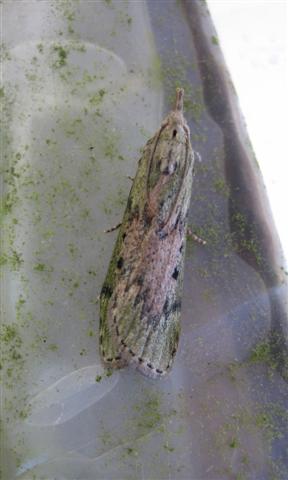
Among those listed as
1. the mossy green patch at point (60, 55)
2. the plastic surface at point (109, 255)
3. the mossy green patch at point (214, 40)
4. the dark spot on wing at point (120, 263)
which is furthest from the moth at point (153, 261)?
the mossy green patch at point (60, 55)

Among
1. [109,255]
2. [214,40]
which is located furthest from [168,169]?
[214,40]

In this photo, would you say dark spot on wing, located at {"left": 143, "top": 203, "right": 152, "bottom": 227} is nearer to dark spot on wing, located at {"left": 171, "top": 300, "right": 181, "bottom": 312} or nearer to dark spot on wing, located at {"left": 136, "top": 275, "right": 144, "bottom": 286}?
dark spot on wing, located at {"left": 136, "top": 275, "right": 144, "bottom": 286}

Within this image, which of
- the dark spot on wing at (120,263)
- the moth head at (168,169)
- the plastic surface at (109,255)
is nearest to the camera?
the moth head at (168,169)

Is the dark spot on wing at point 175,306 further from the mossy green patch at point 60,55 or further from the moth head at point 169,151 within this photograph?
the mossy green patch at point 60,55

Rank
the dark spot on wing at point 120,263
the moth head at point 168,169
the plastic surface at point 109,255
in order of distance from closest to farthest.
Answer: the moth head at point 168,169 < the dark spot on wing at point 120,263 < the plastic surface at point 109,255

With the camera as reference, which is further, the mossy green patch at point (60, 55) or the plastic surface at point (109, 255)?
the mossy green patch at point (60, 55)

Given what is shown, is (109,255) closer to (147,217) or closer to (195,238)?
(195,238)
